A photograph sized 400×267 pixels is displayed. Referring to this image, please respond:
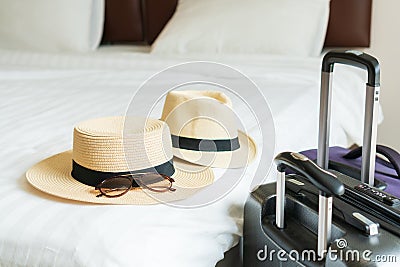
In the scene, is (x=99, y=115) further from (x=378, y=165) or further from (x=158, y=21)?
(x=158, y=21)

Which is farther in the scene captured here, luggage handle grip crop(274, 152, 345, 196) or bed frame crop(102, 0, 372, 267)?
bed frame crop(102, 0, 372, 267)

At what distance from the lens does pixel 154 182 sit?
121cm

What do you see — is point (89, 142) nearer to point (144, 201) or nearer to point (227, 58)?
point (144, 201)

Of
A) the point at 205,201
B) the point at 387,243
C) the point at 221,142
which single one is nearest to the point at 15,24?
the point at 221,142

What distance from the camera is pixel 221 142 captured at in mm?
1386

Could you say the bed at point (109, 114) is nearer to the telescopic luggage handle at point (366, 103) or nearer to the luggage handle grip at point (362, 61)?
the telescopic luggage handle at point (366, 103)

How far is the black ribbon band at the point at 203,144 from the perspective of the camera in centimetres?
137

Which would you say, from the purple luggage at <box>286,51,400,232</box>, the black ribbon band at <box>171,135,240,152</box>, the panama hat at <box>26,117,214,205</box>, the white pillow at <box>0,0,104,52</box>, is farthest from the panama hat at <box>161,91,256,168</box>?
the white pillow at <box>0,0,104,52</box>

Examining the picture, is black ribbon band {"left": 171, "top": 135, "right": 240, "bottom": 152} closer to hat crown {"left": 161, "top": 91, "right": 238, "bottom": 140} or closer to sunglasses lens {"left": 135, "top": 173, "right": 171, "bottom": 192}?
hat crown {"left": 161, "top": 91, "right": 238, "bottom": 140}

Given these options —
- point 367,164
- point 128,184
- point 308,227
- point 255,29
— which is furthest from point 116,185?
point 255,29

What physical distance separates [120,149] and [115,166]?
3 centimetres

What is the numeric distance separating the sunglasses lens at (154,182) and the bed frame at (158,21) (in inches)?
66.4

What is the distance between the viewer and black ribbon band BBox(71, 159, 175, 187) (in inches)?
46.8

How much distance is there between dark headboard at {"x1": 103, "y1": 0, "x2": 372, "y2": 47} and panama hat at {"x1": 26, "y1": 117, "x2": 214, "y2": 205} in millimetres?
1620
